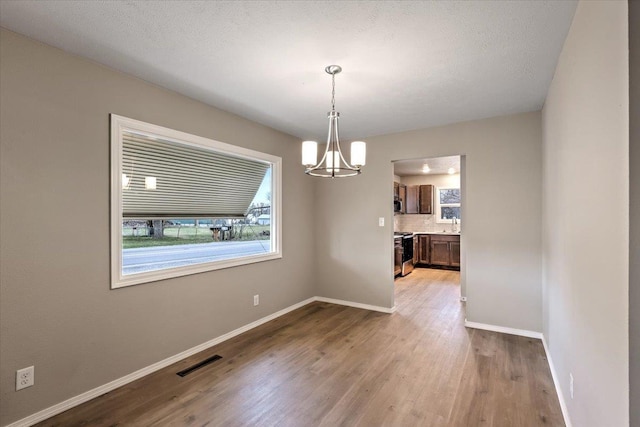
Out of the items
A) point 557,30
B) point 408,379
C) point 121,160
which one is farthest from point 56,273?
point 557,30

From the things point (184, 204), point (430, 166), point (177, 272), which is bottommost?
point (177, 272)

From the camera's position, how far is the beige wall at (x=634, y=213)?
3.26ft

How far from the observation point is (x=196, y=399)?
91.0 inches

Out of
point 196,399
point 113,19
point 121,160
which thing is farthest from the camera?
point 121,160

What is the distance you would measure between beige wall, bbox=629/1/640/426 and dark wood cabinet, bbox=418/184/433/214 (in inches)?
289

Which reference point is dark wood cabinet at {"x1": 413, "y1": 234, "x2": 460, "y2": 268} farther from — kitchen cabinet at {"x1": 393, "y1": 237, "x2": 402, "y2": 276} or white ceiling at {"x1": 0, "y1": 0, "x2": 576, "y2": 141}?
white ceiling at {"x1": 0, "y1": 0, "x2": 576, "y2": 141}

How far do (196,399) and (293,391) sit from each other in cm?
71

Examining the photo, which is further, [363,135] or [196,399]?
[363,135]

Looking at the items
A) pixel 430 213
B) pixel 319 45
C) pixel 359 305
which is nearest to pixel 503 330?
pixel 359 305

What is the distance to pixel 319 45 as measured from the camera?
214cm

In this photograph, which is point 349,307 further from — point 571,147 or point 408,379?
point 571,147

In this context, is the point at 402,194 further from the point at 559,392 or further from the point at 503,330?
the point at 559,392

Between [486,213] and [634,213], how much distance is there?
9.40ft

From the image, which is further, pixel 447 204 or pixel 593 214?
pixel 447 204
